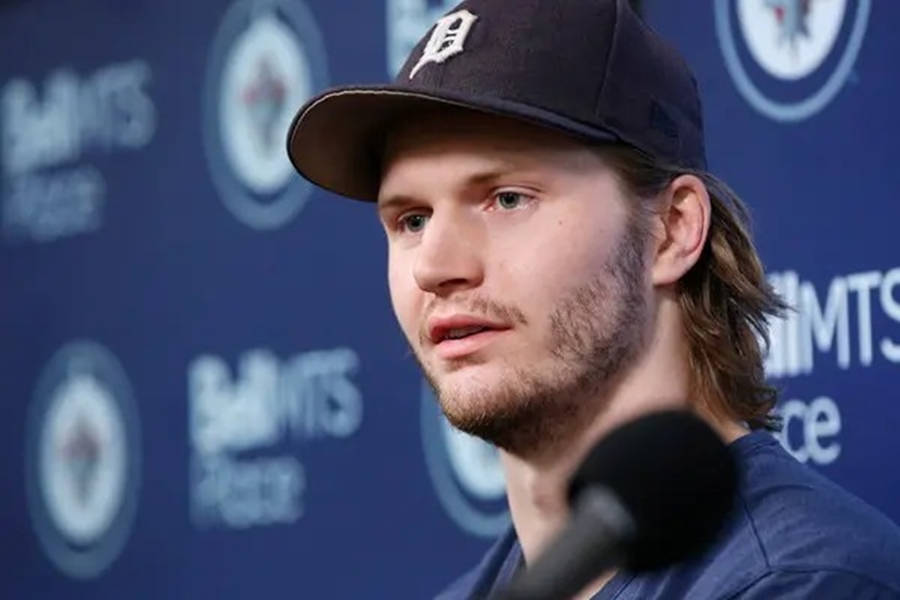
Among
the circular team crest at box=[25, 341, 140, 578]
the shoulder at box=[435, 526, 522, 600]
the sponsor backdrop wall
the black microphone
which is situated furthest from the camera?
the circular team crest at box=[25, 341, 140, 578]

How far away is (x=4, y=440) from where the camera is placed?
12.2 ft

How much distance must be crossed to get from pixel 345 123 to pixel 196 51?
1.50 metres

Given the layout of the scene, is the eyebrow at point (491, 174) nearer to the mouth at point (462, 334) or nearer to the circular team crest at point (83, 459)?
the mouth at point (462, 334)

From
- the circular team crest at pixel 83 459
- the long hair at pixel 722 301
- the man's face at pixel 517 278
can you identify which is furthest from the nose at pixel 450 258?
the circular team crest at pixel 83 459

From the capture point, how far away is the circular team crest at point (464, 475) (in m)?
2.80

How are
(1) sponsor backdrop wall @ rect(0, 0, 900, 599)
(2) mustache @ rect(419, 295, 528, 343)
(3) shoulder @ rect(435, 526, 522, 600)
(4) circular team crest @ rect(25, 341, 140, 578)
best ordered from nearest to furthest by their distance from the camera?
(2) mustache @ rect(419, 295, 528, 343) → (3) shoulder @ rect(435, 526, 522, 600) → (1) sponsor backdrop wall @ rect(0, 0, 900, 599) → (4) circular team crest @ rect(25, 341, 140, 578)

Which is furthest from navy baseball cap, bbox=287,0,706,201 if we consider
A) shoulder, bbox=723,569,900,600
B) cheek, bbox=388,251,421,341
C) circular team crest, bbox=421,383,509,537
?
circular team crest, bbox=421,383,509,537

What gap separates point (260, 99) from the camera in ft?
10.8

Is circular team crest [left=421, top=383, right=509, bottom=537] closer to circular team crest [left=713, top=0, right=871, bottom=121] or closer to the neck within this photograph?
circular team crest [left=713, top=0, right=871, bottom=121]

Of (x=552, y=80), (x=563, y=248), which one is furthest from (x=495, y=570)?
(x=552, y=80)

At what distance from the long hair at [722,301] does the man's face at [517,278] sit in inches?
1.1

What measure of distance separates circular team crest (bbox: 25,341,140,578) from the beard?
5.67ft

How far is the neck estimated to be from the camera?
1835mm

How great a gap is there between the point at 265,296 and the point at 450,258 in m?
1.46
